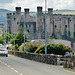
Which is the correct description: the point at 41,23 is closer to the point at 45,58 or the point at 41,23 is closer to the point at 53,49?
the point at 53,49

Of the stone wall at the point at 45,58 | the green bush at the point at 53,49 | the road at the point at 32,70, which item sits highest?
the green bush at the point at 53,49

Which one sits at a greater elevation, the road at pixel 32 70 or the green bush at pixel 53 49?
the green bush at pixel 53 49

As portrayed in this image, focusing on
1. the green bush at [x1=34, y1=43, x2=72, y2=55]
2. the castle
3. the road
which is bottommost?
the road

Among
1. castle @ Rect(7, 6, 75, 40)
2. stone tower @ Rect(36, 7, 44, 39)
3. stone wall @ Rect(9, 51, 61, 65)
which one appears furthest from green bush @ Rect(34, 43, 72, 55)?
stone tower @ Rect(36, 7, 44, 39)

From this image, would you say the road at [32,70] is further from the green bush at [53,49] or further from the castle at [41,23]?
the castle at [41,23]

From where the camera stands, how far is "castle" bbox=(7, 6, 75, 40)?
154000mm

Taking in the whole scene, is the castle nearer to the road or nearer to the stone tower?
the stone tower

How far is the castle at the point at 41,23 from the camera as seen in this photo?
15400cm

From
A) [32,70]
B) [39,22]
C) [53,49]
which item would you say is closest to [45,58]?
[32,70]

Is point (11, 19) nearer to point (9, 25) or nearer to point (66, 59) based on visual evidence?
point (9, 25)

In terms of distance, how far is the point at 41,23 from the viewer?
154625mm

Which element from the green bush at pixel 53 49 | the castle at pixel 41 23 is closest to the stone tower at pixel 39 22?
the castle at pixel 41 23

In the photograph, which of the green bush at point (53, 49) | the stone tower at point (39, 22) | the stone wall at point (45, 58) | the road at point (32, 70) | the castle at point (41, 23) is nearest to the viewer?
the road at point (32, 70)

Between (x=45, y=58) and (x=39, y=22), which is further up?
(x=39, y=22)
